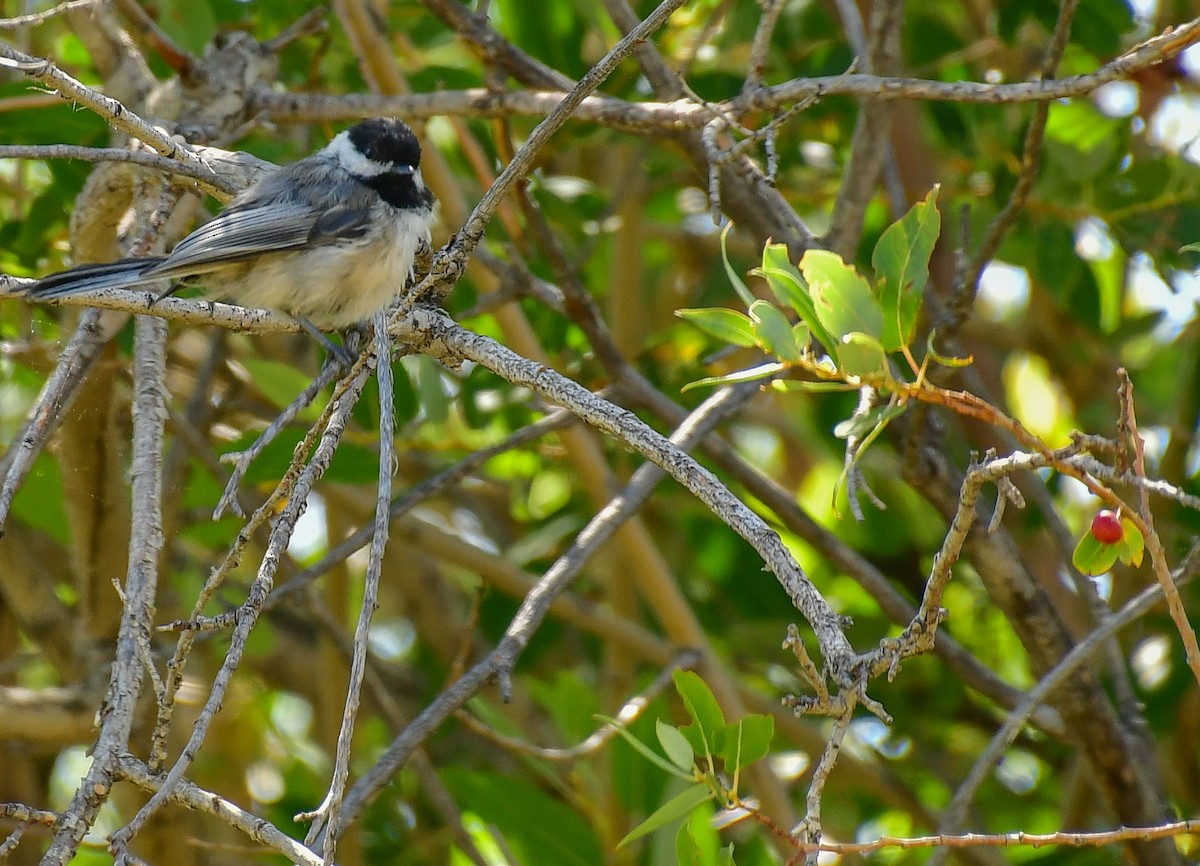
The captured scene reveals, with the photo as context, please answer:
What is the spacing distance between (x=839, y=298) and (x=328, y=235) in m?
1.72

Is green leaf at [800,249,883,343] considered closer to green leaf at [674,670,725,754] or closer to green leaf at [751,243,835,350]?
green leaf at [751,243,835,350]

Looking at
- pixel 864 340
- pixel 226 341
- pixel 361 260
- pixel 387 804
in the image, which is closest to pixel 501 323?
pixel 361 260

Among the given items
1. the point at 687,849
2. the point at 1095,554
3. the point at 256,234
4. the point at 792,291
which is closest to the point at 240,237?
the point at 256,234

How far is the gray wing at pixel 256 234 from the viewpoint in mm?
2811

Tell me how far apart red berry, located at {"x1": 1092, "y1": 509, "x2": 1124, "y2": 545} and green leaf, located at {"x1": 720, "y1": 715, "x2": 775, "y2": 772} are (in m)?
0.57

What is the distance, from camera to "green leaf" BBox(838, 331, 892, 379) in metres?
1.75

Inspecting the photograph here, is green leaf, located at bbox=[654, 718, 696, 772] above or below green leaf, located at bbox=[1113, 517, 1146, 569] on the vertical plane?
below

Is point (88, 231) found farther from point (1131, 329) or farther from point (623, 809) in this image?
point (1131, 329)

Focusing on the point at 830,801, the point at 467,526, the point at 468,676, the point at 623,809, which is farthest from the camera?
the point at 467,526

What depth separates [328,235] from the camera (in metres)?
3.20

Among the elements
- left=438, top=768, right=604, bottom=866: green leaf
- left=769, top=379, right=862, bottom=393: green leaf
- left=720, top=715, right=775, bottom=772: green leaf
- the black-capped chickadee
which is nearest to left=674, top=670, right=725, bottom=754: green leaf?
left=720, top=715, right=775, bottom=772: green leaf

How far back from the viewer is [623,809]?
135 inches

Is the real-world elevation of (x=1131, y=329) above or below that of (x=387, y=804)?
above

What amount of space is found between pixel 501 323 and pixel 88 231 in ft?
3.55
